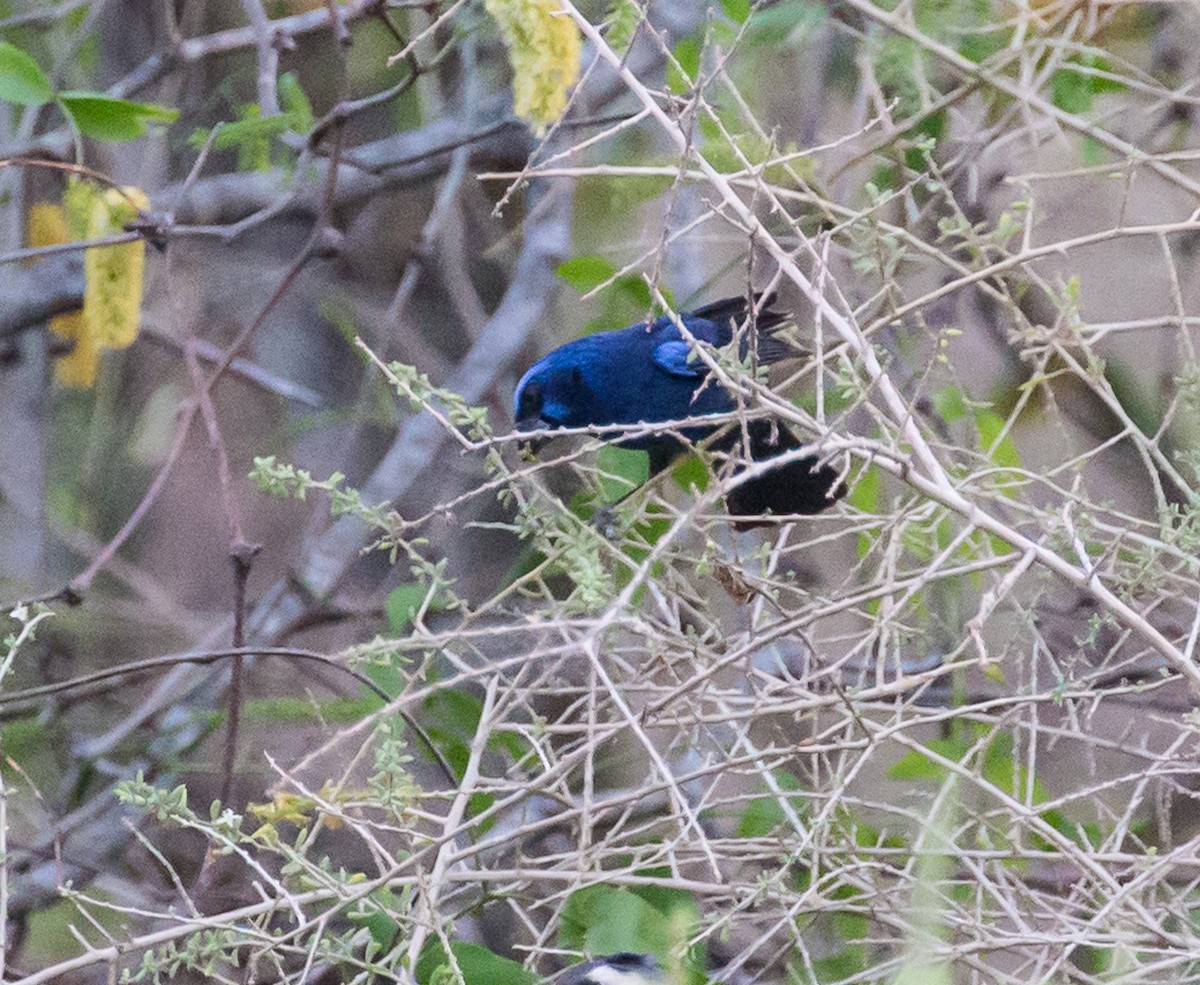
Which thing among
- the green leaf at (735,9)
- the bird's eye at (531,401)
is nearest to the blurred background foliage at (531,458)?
the green leaf at (735,9)

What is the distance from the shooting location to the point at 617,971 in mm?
1091

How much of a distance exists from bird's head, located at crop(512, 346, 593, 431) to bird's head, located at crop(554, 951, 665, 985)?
29.4 inches

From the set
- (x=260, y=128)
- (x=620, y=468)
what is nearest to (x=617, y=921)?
(x=620, y=468)

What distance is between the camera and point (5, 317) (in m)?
1.94

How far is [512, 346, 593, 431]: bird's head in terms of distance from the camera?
1707 millimetres

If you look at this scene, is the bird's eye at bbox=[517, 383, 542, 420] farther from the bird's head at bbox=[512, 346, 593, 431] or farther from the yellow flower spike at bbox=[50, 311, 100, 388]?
the yellow flower spike at bbox=[50, 311, 100, 388]

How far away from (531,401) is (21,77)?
2.24 ft

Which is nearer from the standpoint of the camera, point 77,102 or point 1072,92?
point 77,102

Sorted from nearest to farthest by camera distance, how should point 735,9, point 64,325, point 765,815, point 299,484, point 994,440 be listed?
point 299,484
point 765,815
point 994,440
point 735,9
point 64,325

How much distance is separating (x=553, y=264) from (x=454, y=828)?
109cm

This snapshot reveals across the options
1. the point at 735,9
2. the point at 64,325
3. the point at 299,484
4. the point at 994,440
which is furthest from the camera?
the point at 64,325

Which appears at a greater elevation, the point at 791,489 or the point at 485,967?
the point at 791,489

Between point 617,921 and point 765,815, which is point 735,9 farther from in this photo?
point 617,921

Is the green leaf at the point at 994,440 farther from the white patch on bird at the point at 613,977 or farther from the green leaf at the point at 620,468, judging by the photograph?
the white patch on bird at the point at 613,977
